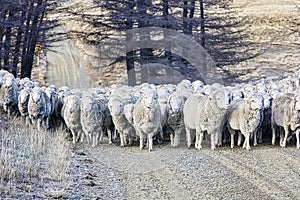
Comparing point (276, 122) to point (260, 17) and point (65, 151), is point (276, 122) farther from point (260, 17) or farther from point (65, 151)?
point (260, 17)

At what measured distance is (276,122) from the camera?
15375 millimetres

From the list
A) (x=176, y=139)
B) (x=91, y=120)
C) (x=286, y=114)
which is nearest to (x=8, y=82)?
(x=91, y=120)

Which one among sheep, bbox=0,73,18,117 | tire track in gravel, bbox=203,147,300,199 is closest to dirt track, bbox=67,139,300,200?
tire track in gravel, bbox=203,147,300,199

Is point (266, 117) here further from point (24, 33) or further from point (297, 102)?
point (24, 33)

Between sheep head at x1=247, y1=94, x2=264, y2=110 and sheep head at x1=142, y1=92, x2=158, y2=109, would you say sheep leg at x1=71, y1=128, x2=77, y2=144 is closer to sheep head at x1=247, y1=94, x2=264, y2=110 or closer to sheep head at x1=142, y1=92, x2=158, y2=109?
sheep head at x1=142, y1=92, x2=158, y2=109

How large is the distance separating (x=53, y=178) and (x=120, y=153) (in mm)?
3973

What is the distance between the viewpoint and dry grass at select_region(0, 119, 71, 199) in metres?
9.35

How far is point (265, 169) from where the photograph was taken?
12.2 m

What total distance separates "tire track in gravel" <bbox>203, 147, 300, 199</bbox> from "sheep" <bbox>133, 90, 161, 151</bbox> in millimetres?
1569

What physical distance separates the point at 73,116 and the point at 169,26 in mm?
13168

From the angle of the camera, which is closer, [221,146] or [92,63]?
[221,146]

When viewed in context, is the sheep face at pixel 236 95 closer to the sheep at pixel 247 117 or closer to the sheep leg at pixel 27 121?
the sheep at pixel 247 117

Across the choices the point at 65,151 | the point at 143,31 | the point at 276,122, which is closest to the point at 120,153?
the point at 65,151

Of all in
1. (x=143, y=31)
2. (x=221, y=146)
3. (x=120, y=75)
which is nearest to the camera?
(x=221, y=146)
